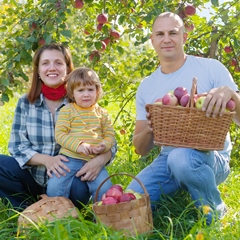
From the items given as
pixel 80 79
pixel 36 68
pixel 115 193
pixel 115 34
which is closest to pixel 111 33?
pixel 115 34

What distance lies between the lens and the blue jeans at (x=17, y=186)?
3012 millimetres

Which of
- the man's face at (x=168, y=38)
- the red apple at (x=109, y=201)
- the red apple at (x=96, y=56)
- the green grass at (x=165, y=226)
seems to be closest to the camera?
the green grass at (x=165, y=226)

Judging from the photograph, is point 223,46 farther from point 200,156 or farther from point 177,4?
point 200,156

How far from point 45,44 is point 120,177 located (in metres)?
1.10

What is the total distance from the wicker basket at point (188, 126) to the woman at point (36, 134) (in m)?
0.56

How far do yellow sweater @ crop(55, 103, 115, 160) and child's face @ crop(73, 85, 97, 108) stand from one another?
0.05 m

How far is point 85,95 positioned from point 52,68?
295 mm

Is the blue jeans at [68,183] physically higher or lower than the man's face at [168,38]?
lower

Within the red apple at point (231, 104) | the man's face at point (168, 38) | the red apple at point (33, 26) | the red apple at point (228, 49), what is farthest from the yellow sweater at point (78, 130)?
the red apple at point (228, 49)

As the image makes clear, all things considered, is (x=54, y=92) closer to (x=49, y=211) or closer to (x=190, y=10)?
(x=49, y=211)

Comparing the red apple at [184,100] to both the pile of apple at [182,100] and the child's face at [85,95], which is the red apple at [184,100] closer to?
the pile of apple at [182,100]

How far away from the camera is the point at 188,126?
2.46 m

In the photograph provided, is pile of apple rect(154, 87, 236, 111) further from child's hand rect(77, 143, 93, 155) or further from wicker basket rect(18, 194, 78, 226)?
wicker basket rect(18, 194, 78, 226)

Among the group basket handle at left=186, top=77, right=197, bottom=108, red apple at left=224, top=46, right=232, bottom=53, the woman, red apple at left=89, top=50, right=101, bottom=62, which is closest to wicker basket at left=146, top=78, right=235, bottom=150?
basket handle at left=186, top=77, right=197, bottom=108
